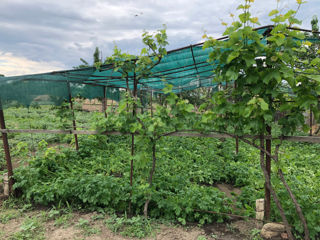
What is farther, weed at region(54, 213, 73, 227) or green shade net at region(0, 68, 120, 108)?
green shade net at region(0, 68, 120, 108)

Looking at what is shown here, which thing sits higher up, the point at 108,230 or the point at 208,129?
the point at 208,129

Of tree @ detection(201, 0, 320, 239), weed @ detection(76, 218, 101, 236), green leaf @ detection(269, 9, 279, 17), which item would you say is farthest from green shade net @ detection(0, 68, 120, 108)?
green leaf @ detection(269, 9, 279, 17)

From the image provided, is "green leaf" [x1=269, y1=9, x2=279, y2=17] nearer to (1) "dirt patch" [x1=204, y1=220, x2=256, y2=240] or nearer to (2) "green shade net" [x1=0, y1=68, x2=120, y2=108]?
(1) "dirt patch" [x1=204, y1=220, x2=256, y2=240]

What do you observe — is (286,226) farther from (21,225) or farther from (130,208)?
(21,225)

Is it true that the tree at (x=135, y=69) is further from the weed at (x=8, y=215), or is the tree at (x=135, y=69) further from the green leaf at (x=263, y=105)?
the weed at (x=8, y=215)

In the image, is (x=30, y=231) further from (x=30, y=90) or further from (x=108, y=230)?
(x=30, y=90)

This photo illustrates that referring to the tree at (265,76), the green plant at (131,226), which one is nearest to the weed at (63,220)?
the green plant at (131,226)

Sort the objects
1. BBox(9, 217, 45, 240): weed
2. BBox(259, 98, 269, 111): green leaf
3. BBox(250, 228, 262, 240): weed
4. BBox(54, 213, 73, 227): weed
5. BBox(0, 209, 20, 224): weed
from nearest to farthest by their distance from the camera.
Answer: BBox(259, 98, 269, 111): green leaf, BBox(250, 228, 262, 240): weed, BBox(9, 217, 45, 240): weed, BBox(54, 213, 73, 227): weed, BBox(0, 209, 20, 224): weed

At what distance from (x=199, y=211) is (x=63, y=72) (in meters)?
4.35

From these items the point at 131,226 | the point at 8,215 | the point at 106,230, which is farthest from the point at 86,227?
the point at 8,215

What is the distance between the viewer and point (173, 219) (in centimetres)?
342

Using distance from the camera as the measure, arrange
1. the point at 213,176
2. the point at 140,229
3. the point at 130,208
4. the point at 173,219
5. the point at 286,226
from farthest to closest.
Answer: the point at 213,176, the point at 130,208, the point at 173,219, the point at 140,229, the point at 286,226

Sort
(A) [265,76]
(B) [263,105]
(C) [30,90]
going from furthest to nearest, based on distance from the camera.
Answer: (C) [30,90]
(A) [265,76]
(B) [263,105]

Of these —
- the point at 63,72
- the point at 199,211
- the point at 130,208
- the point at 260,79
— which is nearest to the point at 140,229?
the point at 130,208
